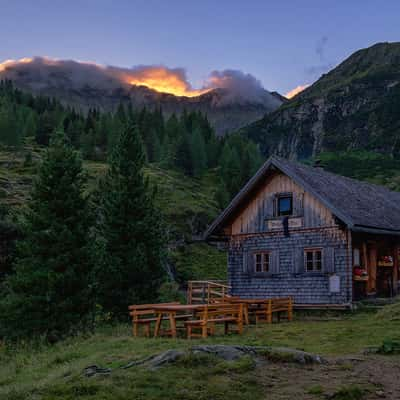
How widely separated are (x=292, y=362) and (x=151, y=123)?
367 ft

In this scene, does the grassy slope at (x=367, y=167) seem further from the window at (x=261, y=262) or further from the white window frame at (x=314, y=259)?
the white window frame at (x=314, y=259)

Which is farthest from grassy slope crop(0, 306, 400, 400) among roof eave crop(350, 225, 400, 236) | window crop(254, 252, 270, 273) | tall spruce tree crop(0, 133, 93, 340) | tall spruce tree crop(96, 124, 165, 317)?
window crop(254, 252, 270, 273)

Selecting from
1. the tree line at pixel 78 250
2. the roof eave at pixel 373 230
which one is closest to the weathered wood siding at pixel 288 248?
the roof eave at pixel 373 230

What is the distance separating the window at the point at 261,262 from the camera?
27547mm

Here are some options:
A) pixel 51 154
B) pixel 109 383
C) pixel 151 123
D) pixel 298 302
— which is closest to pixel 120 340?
pixel 109 383

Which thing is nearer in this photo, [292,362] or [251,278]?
[292,362]

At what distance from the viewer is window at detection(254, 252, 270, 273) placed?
90.4ft

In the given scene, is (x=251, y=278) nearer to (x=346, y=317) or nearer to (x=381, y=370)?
(x=346, y=317)

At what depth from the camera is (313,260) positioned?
84.4ft

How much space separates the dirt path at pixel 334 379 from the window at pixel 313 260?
13.7 meters

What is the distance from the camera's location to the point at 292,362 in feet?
36.2

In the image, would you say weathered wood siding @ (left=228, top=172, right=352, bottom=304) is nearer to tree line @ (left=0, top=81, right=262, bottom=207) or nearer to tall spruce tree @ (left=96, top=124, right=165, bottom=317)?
tall spruce tree @ (left=96, top=124, right=165, bottom=317)

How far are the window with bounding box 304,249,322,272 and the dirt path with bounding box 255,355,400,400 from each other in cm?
1374

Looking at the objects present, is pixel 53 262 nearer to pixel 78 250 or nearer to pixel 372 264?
pixel 78 250
